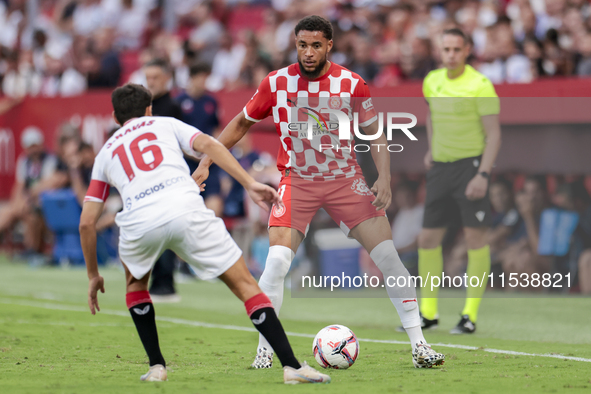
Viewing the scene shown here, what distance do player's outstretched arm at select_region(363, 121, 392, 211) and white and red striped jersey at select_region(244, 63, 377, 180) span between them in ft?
0.24

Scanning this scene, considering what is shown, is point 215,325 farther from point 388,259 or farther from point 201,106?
point 201,106

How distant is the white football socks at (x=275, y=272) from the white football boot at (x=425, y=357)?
96 cm

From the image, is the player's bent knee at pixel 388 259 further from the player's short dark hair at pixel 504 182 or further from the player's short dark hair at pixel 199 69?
the player's short dark hair at pixel 199 69

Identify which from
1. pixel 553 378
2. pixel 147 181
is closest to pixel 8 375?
pixel 147 181

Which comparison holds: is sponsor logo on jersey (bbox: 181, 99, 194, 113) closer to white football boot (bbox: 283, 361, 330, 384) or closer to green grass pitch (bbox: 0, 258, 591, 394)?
green grass pitch (bbox: 0, 258, 591, 394)

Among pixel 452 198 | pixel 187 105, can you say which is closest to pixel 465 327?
pixel 452 198

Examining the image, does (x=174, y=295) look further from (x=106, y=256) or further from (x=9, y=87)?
(x=9, y=87)

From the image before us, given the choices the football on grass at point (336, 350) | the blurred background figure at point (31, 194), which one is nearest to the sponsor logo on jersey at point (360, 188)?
the football on grass at point (336, 350)

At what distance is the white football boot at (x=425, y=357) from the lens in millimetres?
5316

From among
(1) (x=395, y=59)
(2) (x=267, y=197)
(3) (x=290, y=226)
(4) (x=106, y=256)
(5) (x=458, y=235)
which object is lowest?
(4) (x=106, y=256)

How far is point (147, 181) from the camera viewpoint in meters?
4.61

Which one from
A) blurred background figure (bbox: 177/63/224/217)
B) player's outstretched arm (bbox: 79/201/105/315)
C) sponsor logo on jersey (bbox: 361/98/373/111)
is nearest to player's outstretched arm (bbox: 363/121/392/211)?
sponsor logo on jersey (bbox: 361/98/373/111)

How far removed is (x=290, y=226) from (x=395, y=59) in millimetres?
7038

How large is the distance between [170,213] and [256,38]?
996 cm
